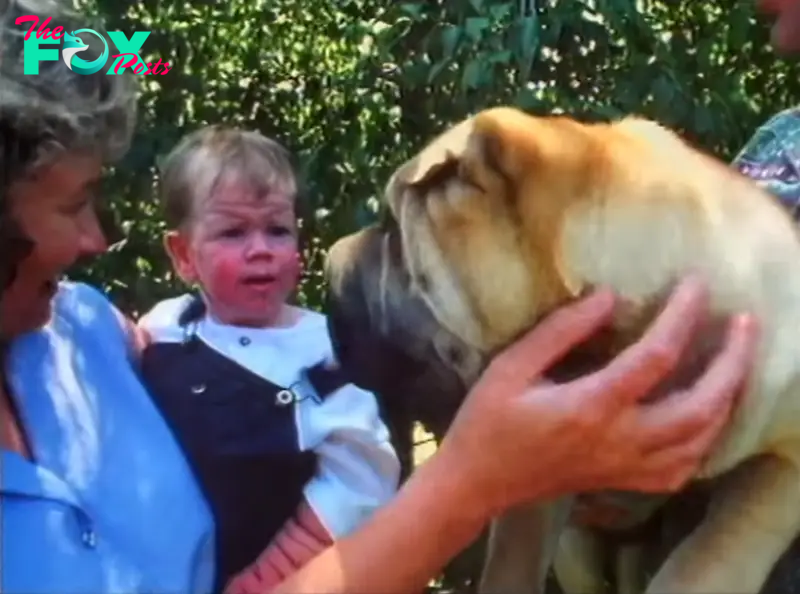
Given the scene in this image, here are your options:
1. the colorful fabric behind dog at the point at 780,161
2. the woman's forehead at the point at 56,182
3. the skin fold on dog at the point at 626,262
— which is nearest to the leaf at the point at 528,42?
the colorful fabric behind dog at the point at 780,161

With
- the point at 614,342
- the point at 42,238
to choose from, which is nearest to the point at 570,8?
the point at 614,342

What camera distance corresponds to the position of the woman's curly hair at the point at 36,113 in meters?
1.15

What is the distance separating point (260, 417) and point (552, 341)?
2.11 ft

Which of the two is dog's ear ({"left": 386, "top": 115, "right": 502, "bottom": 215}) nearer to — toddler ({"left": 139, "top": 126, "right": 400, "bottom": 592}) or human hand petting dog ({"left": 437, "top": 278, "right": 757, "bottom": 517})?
human hand petting dog ({"left": 437, "top": 278, "right": 757, "bottom": 517})

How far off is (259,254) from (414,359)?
1.57 feet

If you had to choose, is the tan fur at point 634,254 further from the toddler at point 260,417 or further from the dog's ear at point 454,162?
the toddler at point 260,417

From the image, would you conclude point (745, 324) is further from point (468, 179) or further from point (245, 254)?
point (245, 254)

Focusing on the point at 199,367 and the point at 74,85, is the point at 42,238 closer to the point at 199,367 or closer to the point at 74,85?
the point at 74,85

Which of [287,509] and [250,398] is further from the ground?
[250,398]

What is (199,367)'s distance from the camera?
1.74 m

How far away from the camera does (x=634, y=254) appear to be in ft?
3.98

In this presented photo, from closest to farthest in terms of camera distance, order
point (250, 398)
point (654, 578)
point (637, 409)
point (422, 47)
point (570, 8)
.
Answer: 1. point (637, 409)
2. point (654, 578)
3. point (250, 398)
4. point (570, 8)
5. point (422, 47)

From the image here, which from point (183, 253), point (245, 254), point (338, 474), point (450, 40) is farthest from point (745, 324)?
point (450, 40)

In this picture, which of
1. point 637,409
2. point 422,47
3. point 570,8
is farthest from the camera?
point 422,47
